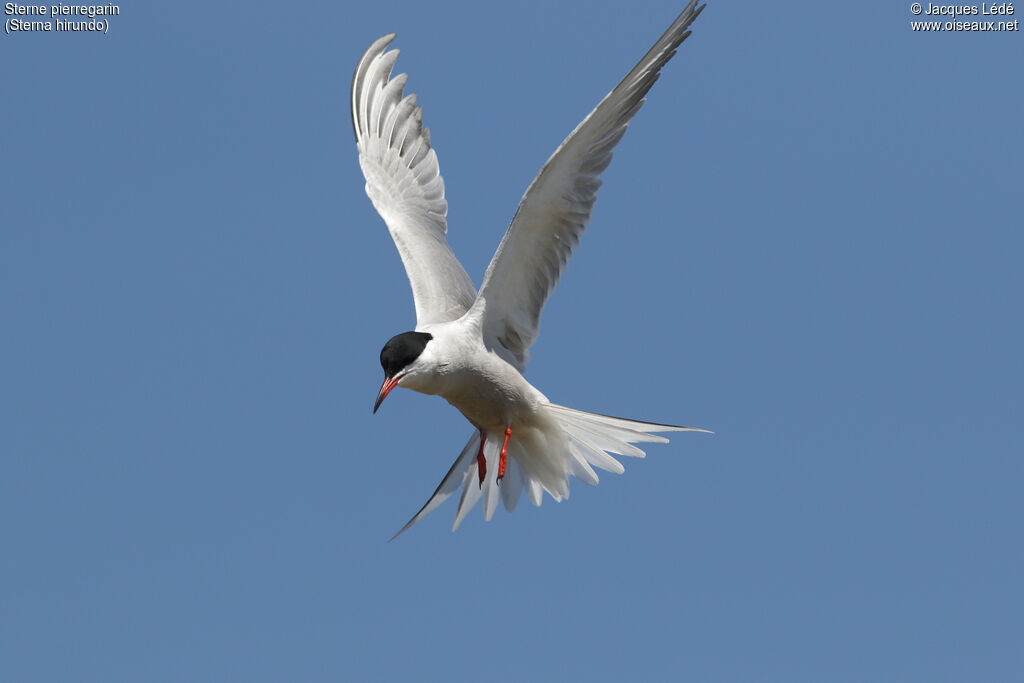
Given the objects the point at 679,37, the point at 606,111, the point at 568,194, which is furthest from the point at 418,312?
the point at 679,37

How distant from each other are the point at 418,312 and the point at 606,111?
2.00 metres

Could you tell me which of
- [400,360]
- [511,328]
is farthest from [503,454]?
[400,360]

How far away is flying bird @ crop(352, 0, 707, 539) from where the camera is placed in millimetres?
7570

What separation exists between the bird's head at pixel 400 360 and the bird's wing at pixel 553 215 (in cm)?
69

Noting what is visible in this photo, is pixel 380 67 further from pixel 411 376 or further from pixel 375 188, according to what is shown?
pixel 411 376

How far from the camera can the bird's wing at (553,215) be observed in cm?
734

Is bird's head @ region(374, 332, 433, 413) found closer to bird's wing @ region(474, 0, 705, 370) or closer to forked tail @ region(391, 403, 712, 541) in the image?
bird's wing @ region(474, 0, 705, 370)

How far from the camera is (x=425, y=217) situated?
391 inches

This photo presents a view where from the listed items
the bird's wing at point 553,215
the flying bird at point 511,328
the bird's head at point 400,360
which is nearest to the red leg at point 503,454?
the flying bird at point 511,328

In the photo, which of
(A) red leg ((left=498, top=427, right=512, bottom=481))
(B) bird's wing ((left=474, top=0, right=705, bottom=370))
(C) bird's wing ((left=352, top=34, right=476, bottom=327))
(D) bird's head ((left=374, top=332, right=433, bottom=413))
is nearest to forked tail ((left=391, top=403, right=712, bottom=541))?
(A) red leg ((left=498, top=427, right=512, bottom=481))

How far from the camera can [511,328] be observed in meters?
8.44

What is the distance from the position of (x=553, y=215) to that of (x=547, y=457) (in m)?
1.70

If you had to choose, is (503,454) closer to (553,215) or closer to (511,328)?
(511,328)

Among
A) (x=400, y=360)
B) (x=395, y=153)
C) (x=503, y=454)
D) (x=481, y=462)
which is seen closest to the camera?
(x=400, y=360)
